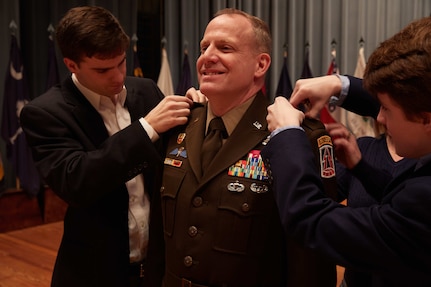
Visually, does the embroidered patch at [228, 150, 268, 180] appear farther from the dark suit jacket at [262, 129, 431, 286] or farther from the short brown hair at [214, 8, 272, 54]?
the short brown hair at [214, 8, 272, 54]

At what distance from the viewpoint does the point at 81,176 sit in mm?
1598

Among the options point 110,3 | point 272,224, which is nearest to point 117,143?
point 272,224

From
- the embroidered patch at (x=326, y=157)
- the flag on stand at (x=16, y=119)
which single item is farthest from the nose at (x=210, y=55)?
the flag on stand at (x=16, y=119)

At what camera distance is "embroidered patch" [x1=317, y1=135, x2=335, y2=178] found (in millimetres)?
1330

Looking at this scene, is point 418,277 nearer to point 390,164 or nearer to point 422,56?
point 422,56

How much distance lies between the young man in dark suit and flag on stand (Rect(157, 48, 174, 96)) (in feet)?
13.3

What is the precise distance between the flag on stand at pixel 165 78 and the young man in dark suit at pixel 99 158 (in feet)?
13.3

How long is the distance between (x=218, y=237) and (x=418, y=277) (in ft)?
1.80

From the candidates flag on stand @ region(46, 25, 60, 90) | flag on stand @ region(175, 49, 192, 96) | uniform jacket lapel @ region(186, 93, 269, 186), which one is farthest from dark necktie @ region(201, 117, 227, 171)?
flag on stand @ region(175, 49, 192, 96)

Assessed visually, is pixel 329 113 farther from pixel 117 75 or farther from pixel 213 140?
pixel 213 140

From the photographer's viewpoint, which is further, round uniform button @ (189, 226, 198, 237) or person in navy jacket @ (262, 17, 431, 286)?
round uniform button @ (189, 226, 198, 237)

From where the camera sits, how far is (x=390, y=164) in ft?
5.80

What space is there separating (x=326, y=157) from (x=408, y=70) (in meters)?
0.40

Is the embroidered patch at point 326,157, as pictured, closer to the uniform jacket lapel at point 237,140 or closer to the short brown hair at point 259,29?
the uniform jacket lapel at point 237,140
